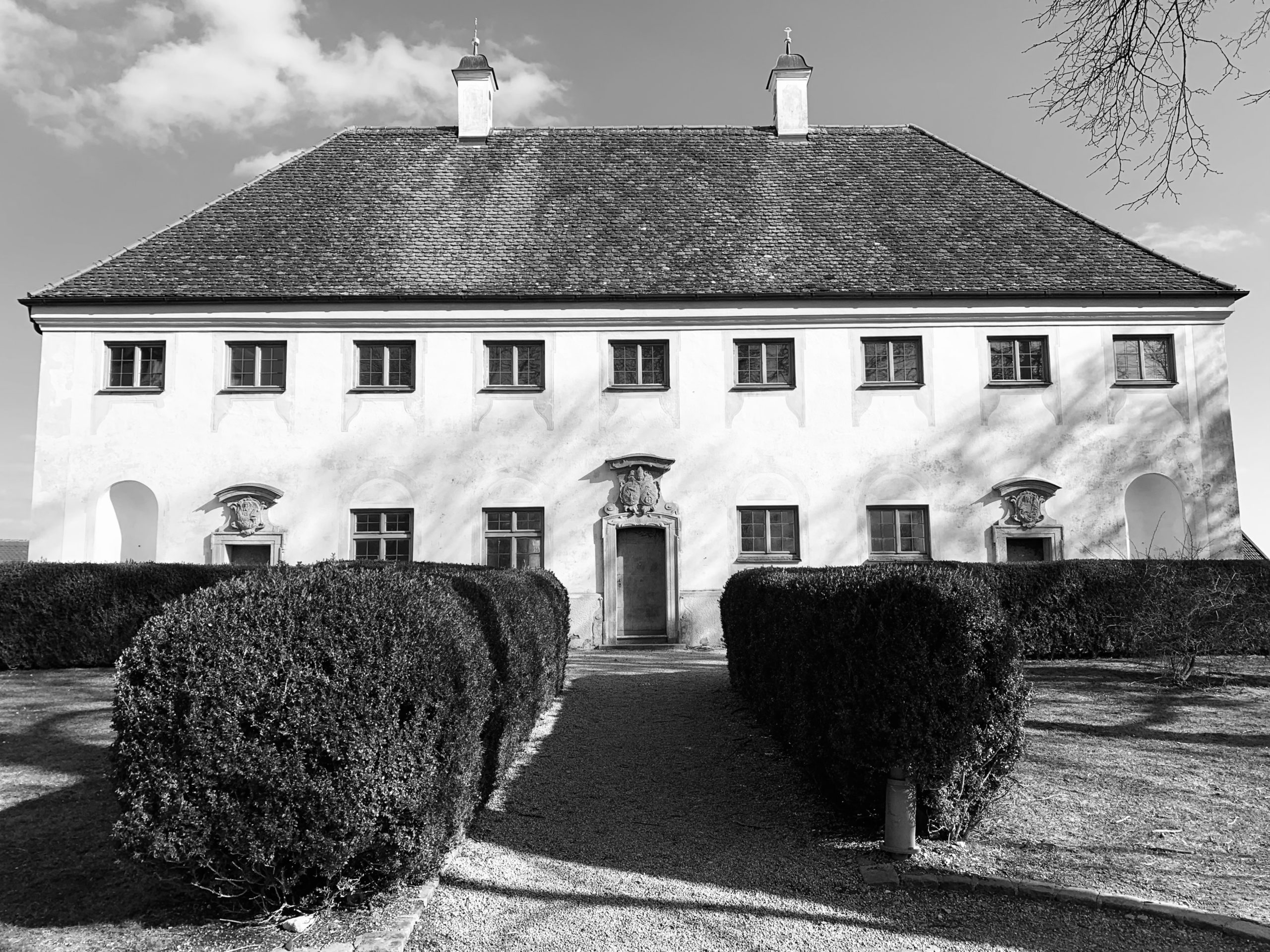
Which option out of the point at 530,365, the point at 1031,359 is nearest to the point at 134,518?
the point at 530,365

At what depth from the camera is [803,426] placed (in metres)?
18.1

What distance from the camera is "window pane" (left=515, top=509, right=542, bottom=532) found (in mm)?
17938

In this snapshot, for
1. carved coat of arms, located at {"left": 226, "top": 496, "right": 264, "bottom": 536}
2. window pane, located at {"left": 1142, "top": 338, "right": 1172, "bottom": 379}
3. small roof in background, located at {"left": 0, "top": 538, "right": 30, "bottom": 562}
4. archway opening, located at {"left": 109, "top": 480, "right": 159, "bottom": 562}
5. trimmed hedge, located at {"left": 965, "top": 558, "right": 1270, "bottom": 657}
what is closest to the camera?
trimmed hedge, located at {"left": 965, "top": 558, "right": 1270, "bottom": 657}

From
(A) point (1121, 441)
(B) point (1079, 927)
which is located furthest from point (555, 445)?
(B) point (1079, 927)

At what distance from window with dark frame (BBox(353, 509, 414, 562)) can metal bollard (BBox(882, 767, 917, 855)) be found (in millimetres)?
13882

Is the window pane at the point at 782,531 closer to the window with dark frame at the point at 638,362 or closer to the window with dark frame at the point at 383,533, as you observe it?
the window with dark frame at the point at 638,362

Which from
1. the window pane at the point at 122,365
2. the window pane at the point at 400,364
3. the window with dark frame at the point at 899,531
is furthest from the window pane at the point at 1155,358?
the window pane at the point at 122,365

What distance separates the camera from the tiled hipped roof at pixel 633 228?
18.4 m

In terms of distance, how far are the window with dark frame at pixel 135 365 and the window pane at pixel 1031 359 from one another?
726 inches

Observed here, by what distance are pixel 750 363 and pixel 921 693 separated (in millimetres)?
13752

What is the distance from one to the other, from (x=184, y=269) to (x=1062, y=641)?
738 inches

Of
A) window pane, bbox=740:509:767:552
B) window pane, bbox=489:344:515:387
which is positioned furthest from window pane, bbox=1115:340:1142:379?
window pane, bbox=489:344:515:387

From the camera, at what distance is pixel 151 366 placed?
18266 mm

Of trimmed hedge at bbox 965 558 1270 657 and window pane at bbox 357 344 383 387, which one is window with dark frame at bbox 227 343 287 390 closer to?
window pane at bbox 357 344 383 387
